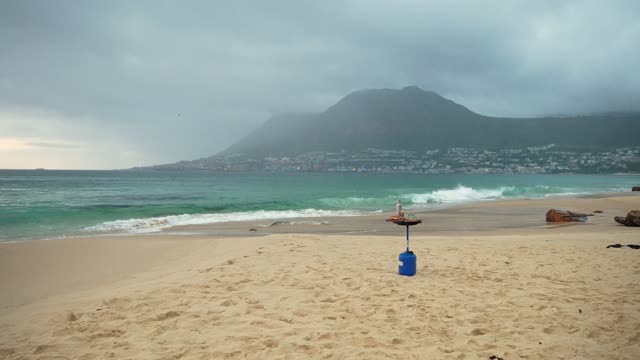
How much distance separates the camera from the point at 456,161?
17250 cm

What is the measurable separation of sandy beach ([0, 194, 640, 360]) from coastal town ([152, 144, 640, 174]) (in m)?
156

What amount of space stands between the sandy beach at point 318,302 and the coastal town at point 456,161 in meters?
156

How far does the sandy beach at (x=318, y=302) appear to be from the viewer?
4867mm

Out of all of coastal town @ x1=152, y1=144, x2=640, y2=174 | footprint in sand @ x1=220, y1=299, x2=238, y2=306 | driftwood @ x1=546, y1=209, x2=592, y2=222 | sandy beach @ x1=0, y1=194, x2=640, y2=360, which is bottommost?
driftwood @ x1=546, y1=209, x2=592, y2=222

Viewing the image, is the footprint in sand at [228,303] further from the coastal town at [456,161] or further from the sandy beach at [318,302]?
the coastal town at [456,161]

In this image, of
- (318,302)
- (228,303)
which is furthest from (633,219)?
(228,303)

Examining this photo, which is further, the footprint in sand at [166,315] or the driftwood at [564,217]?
the driftwood at [564,217]

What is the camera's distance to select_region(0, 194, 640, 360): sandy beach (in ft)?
16.0

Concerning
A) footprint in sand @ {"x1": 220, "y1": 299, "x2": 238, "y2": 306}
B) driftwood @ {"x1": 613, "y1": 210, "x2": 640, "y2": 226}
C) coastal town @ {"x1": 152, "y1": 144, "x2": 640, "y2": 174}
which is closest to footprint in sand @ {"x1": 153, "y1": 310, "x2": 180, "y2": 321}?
footprint in sand @ {"x1": 220, "y1": 299, "x2": 238, "y2": 306}

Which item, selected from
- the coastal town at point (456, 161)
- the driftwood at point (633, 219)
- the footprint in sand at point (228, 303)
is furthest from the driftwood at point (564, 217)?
the coastal town at point (456, 161)

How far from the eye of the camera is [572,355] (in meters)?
4.66

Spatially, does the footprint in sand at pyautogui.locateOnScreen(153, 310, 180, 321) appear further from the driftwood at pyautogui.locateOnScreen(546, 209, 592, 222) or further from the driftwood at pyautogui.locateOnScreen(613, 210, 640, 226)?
the driftwood at pyautogui.locateOnScreen(546, 209, 592, 222)

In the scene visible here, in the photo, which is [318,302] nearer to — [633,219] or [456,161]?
[633,219]

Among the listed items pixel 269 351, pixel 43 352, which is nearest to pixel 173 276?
pixel 43 352
